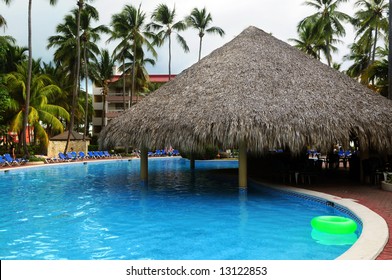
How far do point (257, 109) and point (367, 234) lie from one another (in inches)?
222

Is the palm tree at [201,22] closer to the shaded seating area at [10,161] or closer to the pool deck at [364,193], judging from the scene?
the shaded seating area at [10,161]

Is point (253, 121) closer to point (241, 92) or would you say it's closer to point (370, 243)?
point (241, 92)

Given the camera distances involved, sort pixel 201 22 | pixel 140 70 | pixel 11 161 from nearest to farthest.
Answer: pixel 11 161, pixel 201 22, pixel 140 70

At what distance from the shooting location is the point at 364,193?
10047mm

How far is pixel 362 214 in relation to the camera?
7.13 meters

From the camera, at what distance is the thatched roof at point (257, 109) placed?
10.4m

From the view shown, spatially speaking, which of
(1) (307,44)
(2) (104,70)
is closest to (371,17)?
(1) (307,44)

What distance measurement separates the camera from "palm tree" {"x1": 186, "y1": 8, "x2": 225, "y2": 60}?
38000 millimetres

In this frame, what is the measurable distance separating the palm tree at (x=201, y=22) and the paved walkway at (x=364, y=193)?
27.2m

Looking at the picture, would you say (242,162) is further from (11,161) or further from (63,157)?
(63,157)

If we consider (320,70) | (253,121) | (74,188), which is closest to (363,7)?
(320,70)

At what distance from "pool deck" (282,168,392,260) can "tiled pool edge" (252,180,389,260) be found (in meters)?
0.08

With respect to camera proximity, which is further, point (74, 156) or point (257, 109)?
point (74, 156)

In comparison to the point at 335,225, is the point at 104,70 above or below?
above
